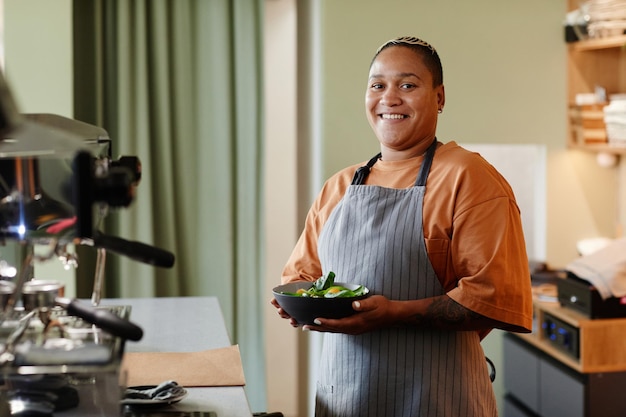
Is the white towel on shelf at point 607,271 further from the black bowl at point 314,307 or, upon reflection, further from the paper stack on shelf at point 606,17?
the black bowl at point 314,307

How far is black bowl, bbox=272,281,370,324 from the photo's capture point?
176 centimetres

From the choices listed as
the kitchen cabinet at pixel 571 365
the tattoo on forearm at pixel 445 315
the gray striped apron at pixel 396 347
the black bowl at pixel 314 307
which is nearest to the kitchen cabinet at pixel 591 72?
the kitchen cabinet at pixel 571 365

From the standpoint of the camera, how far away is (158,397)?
1.60 metres

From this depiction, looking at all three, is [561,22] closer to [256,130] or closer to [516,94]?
[516,94]

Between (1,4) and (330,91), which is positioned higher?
(1,4)

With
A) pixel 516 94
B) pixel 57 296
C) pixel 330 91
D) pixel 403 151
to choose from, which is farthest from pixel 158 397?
pixel 516 94

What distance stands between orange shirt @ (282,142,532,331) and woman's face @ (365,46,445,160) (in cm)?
8

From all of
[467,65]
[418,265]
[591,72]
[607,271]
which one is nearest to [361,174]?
[418,265]

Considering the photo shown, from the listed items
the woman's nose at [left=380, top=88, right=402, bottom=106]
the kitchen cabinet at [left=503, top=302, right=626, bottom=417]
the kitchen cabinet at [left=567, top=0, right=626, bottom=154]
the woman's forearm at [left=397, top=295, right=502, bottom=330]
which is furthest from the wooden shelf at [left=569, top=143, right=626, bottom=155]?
the woman's forearm at [left=397, top=295, right=502, bottom=330]

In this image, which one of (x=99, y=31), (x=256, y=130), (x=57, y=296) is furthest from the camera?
(x=256, y=130)

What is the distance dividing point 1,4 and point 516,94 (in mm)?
2219

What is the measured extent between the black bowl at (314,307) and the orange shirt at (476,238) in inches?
8.2

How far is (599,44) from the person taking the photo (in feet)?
11.7

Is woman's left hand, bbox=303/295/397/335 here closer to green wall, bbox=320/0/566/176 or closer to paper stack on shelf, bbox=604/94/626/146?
green wall, bbox=320/0/566/176
